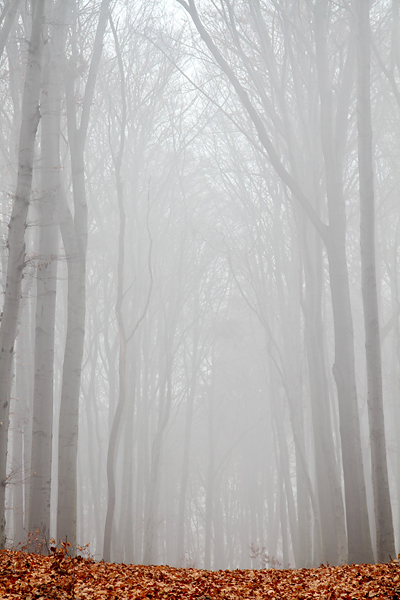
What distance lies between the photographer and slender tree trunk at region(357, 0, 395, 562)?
15.8ft

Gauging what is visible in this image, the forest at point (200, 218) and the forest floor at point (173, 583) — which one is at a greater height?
the forest at point (200, 218)

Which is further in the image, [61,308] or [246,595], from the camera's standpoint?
[61,308]

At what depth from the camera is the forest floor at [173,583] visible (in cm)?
261

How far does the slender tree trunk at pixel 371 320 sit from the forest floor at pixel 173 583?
1144 millimetres

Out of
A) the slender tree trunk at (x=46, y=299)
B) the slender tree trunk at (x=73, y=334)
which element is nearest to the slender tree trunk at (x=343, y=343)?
the slender tree trunk at (x=73, y=334)

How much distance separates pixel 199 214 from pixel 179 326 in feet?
14.1

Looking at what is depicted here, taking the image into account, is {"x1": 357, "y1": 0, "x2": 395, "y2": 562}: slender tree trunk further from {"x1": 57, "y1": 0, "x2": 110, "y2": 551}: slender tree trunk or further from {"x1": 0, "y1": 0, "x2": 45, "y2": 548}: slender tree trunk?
{"x1": 0, "y1": 0, "x2": 45, "y2": 548}: slender tree trunk

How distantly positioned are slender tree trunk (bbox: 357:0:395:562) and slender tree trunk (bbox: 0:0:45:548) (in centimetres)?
350

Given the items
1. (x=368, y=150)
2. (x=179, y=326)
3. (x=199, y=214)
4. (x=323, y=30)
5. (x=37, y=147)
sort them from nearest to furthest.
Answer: (x=368, y=150)
(x=323, y=30)
(x=37, y=147)
(x=199, y=214)
(x=179, y=326)

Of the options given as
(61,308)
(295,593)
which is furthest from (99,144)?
(295,593)

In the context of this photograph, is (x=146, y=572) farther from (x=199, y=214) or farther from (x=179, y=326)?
(x=179, y=326)

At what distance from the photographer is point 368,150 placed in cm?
554

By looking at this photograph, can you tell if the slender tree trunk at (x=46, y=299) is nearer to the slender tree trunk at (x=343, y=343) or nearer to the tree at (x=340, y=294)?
the tree at (x=340, y=294)

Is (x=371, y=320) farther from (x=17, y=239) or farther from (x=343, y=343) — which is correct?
(x=17, y=239)
